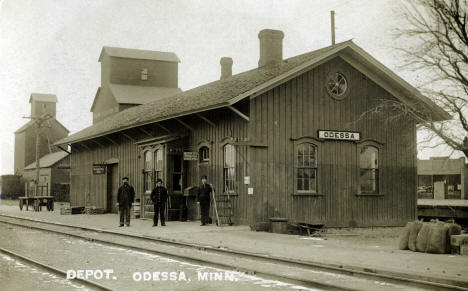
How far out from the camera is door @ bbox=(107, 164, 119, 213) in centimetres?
2817

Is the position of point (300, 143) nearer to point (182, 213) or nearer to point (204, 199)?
point (204, 199)

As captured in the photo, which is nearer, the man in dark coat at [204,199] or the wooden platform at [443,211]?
the man in dark coat at [204,199]

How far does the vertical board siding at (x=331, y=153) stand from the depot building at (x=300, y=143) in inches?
1.3

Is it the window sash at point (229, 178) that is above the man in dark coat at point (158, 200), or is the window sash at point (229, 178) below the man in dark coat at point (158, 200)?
above

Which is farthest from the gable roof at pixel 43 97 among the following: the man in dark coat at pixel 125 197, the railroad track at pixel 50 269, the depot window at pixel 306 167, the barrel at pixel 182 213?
the railroad track at pixel 50 269

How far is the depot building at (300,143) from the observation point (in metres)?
17.8

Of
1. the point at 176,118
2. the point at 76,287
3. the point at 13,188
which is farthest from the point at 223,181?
the point at 13,188

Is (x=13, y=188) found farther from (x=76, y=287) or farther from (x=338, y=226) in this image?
(x=76, y=287)

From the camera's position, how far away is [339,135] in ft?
62.7

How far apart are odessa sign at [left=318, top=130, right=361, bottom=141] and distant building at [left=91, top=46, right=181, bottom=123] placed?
22616 millimetres

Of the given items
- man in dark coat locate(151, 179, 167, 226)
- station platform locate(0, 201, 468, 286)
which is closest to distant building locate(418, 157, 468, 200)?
station platform locate(0, 201, 468, 286)

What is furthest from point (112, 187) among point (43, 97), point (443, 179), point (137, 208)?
point (43, 97)

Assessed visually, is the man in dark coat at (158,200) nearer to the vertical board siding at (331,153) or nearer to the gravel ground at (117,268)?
the vertical board siding at (331,153)

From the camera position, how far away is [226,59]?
28.3 m
